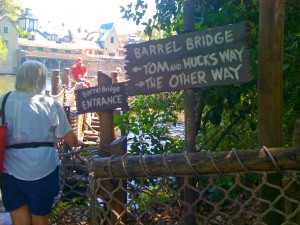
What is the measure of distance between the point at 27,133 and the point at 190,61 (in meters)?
1.13

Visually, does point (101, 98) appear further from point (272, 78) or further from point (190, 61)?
point (272, 78)

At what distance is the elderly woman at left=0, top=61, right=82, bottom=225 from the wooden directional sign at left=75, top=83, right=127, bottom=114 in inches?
8.7

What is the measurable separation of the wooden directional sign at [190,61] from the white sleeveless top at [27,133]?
61cm

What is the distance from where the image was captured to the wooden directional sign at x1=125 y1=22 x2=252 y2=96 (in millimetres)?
2441

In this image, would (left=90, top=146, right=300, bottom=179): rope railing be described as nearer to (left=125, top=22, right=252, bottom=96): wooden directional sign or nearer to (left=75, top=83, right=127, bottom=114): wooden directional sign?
(left=125, top=22, right=252, bottom=96): wooden directional sign

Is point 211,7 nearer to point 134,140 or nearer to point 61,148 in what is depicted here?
point 134,140

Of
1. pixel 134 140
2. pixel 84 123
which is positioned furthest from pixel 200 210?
pixel 84 123

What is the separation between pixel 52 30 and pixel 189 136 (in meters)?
88.1

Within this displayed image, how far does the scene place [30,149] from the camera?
2.96m

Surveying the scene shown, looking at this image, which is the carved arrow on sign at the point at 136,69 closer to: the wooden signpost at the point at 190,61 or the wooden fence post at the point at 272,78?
the wooden signpost at the point at 190,61

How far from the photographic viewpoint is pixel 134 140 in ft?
13.1

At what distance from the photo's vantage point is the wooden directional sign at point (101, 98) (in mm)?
3090

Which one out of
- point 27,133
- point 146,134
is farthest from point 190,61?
point 146,134

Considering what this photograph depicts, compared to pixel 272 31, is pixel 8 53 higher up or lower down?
higher up
